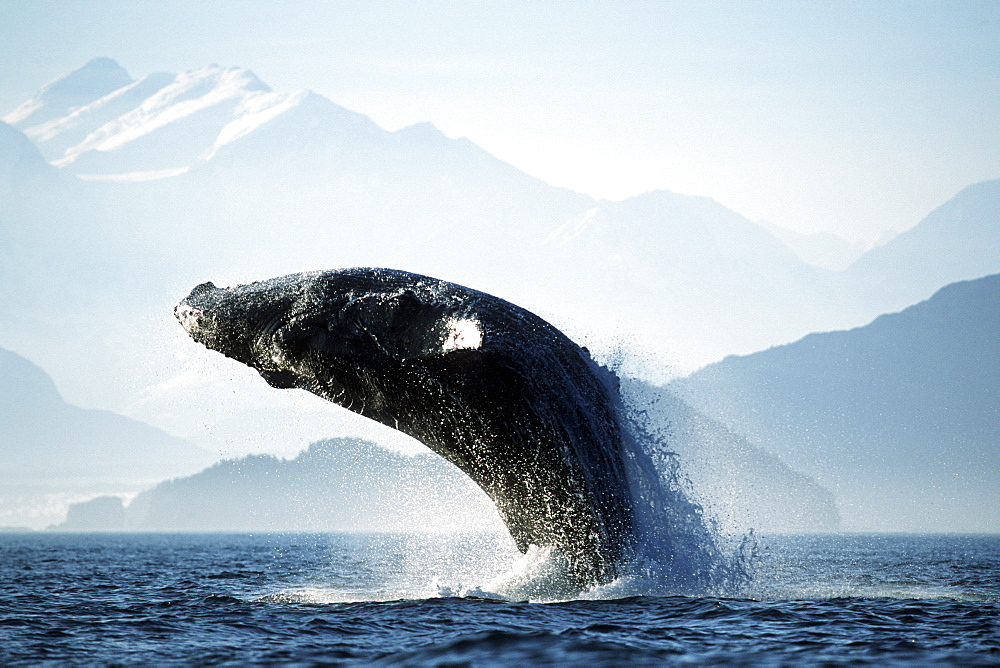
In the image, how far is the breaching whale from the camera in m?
9.66

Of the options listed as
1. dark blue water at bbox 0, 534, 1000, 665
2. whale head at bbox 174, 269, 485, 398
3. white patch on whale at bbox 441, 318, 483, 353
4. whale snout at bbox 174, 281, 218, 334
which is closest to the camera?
dark blue water at bbox 0, 534, 1000, 665

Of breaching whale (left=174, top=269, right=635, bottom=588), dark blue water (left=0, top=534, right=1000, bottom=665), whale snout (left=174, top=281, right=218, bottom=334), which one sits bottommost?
dark blue water (left=0, top=534, right=1000, bottom=665)

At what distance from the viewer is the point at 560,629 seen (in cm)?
912

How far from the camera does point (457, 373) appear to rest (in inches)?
380

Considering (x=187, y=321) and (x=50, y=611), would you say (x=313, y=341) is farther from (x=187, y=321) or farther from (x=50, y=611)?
(x=50, y=611)

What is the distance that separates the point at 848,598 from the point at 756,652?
18.1 feet

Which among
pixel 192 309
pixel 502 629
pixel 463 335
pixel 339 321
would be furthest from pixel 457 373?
pixel 192 309

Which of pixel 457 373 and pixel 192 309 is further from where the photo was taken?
pixel 192 309

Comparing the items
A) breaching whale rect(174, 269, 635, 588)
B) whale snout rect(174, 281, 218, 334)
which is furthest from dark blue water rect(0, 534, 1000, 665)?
whale snout rect(174, 281, 218, 334)

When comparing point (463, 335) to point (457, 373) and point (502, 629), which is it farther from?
point (502, 629)

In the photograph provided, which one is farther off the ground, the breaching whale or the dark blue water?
the breaching whale

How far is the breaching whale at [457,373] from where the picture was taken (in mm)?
9656

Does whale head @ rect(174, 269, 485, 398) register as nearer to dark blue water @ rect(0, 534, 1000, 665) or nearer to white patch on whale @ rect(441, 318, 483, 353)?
white patch on whale @ rect(441, 318, 483, 353)

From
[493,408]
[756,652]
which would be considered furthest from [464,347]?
[756,652]
